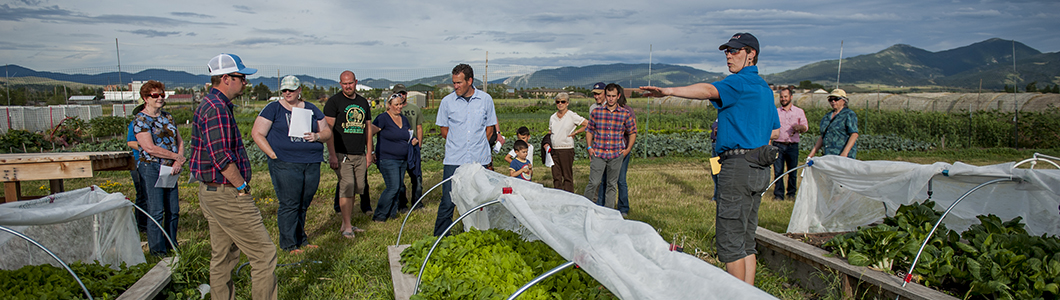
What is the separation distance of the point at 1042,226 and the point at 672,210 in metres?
3.71

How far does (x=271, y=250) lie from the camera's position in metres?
3.39

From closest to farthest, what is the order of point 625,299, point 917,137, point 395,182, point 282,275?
point 625,299, point 282,275, point 395,182, point 917,137

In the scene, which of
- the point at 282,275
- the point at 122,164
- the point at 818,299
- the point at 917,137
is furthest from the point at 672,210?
the point at 917,137

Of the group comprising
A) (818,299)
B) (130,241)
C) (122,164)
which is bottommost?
(818,299)

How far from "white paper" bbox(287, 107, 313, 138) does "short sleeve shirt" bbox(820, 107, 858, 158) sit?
6185 mm

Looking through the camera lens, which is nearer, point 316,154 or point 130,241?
point 130,241

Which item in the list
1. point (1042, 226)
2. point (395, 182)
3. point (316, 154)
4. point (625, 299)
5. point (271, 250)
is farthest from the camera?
point (395, 182)

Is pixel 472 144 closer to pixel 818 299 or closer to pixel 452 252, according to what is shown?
pixel 452 252

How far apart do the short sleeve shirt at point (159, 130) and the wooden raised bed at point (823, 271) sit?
556 cm

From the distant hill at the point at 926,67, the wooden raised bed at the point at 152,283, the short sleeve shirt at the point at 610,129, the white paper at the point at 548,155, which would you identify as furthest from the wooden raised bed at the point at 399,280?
the distant hill at the point at 926,67

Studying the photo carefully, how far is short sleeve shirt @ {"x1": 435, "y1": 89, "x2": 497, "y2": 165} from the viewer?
4.99m

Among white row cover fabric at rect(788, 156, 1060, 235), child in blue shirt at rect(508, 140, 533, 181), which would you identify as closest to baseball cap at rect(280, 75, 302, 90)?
child in blue shirt at rect(508, 140, 533, 181)

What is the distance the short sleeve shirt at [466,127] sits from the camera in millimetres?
4992

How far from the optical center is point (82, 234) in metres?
3.92
